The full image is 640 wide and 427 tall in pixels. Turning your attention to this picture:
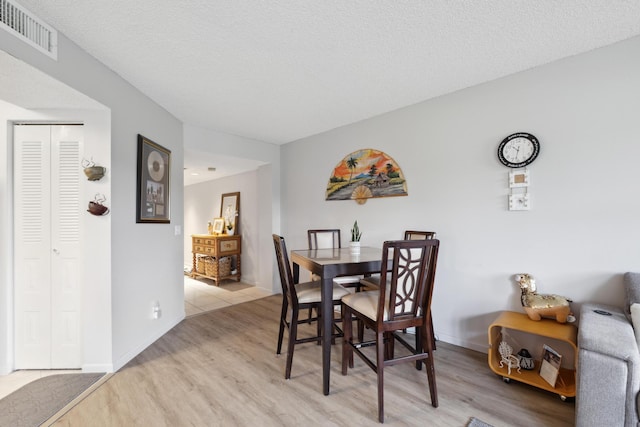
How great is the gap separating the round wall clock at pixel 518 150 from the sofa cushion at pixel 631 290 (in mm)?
1000

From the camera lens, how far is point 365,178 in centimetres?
343

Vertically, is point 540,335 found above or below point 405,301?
below

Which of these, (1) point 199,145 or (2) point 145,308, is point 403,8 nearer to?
(1) point 199,145

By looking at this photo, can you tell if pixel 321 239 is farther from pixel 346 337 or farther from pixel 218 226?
pixel 218 226

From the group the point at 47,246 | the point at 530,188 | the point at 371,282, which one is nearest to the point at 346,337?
the point at 371,282

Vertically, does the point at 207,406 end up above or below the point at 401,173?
below

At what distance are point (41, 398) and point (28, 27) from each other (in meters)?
2.38

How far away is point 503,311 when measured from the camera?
92.6 inches

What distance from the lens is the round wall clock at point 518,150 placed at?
224 cm

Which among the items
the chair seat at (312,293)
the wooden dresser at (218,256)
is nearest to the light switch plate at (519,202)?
the chair seat at (312,293)

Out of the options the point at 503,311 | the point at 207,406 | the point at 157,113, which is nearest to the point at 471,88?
the point at 503,311

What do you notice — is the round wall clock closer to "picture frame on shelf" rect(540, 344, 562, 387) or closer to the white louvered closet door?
"picture frame on shelf" rect(540, 344, 562, 387)

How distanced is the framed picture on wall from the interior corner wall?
63 mm

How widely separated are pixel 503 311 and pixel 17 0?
391 cm
